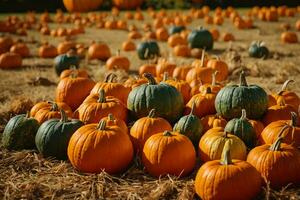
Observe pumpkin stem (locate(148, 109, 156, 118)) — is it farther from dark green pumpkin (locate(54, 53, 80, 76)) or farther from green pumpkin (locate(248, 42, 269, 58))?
green pumpkin (locate(248, 42, 269, 58))

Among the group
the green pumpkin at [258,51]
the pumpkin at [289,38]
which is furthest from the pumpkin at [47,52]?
the pumpkin at [289,38]

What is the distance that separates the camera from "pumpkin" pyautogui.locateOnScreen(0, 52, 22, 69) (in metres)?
11.3

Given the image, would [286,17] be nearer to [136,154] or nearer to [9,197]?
[136,154]

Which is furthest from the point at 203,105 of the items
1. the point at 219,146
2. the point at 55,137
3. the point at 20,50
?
the point at 20,50

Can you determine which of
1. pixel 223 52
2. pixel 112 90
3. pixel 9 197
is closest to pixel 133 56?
pixel 223 52

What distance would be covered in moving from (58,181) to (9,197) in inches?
21.5

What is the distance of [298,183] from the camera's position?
456 centimetres

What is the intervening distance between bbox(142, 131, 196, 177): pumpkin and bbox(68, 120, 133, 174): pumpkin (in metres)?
0.27

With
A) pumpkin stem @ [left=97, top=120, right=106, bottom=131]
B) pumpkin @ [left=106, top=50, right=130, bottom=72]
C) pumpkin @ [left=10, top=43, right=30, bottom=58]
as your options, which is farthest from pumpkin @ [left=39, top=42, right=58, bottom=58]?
pumpkin stem @ [left=97, top=120, right=106, bottom=131]

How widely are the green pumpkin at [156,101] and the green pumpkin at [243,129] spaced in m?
0.83

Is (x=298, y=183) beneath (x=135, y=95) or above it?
beneath

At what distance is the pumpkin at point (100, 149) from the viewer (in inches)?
194

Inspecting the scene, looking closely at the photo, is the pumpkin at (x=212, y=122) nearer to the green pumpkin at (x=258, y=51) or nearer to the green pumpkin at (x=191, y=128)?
the green pumpkin at (x=191, y=128)

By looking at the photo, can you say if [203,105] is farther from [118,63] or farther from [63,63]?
[63,63]
